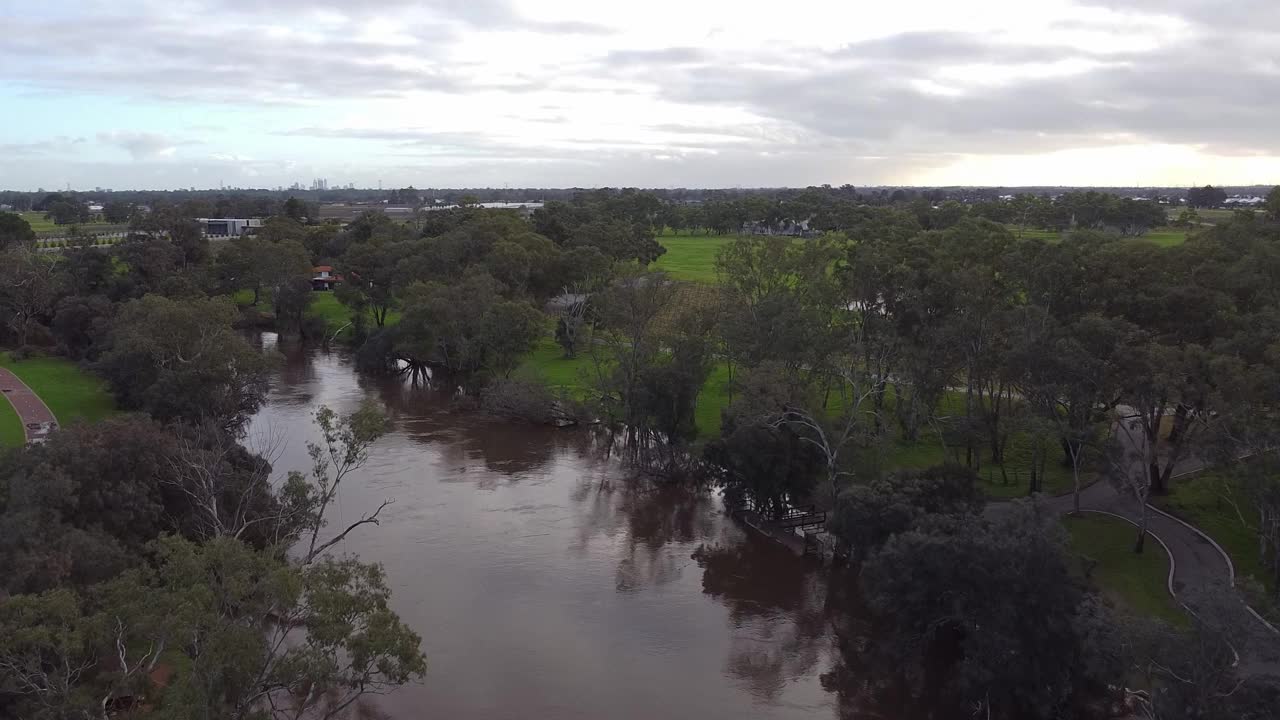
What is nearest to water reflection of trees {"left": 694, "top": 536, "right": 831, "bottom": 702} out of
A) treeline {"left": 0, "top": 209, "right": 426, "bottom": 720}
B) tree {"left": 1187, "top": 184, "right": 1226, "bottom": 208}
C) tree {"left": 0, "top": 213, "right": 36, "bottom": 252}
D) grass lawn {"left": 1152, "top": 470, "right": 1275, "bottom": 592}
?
treeline {"left": 0, "top": 209, "right": 426, "bottom": 720}

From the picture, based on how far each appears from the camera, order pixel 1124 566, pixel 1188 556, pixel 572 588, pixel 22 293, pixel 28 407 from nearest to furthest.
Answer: pixel 1188 556, pixel 1124 566, pixel 572 588, pixel 28 407, pixel 22 293

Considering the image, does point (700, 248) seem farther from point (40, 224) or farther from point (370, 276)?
point (40, 224)

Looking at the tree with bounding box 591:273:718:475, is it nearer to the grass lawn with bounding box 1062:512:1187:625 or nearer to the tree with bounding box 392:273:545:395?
the tree with bounding box 392:273:545:395

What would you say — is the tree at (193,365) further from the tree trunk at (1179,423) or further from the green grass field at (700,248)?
the green grass field at (700,248)

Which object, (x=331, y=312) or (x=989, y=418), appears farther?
(x=331, y=312)

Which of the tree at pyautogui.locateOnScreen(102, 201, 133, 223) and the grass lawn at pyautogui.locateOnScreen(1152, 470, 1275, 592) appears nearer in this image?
the grass lawn at pyautogui.locateOnScreen(1152, 470, 1275, 592)

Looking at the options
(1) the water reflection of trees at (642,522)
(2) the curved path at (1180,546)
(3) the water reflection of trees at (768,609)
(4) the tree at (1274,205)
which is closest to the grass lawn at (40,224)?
(1) the water reflection of trees at (642,522)

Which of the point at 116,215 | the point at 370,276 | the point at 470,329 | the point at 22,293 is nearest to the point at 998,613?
the point at 470,329
